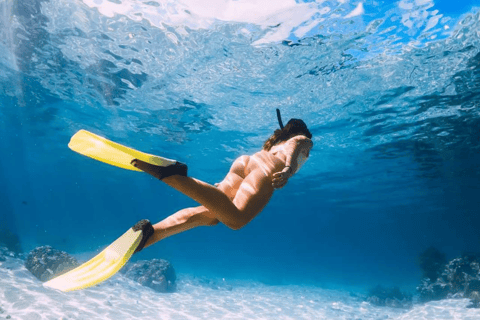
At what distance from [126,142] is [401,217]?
53033 millimetres

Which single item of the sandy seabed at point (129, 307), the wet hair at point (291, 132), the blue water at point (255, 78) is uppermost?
the blue water at point (255, 78)

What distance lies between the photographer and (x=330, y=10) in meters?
8.75

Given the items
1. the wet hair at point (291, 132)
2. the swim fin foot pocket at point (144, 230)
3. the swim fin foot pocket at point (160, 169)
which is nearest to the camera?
the swim fin foot pocket at point (160, 169)

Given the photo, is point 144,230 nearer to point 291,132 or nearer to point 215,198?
point 215,198

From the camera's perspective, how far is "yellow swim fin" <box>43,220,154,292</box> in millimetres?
2826

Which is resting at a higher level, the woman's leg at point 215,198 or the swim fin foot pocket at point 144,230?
the woman's leg at point 215,198

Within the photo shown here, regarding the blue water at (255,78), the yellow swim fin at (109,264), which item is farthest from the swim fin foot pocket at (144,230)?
the blue water at (255,78)

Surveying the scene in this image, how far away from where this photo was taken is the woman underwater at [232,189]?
2.69 metres

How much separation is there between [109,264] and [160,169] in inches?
57.7

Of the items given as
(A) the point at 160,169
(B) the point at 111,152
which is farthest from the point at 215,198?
(B) the point at 111,152

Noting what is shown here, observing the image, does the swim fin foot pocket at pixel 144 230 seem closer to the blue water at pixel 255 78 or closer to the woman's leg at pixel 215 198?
the woman's leg at pixel 215 198

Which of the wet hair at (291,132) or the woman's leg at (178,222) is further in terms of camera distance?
the wet hair at (291,132)

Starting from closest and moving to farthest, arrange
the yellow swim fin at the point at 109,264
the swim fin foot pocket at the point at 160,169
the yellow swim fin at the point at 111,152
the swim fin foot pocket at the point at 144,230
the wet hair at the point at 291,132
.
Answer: the swim fin foot pocket at the point at 160,169 → the yellow swim fin at the point at 111,152 → the yellow swim fin at the point at 109,264 → the swim fin foot pocket at the point at 144,230 → the wet hair at the point at 291,132

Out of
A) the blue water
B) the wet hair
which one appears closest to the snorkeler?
the wet hair
